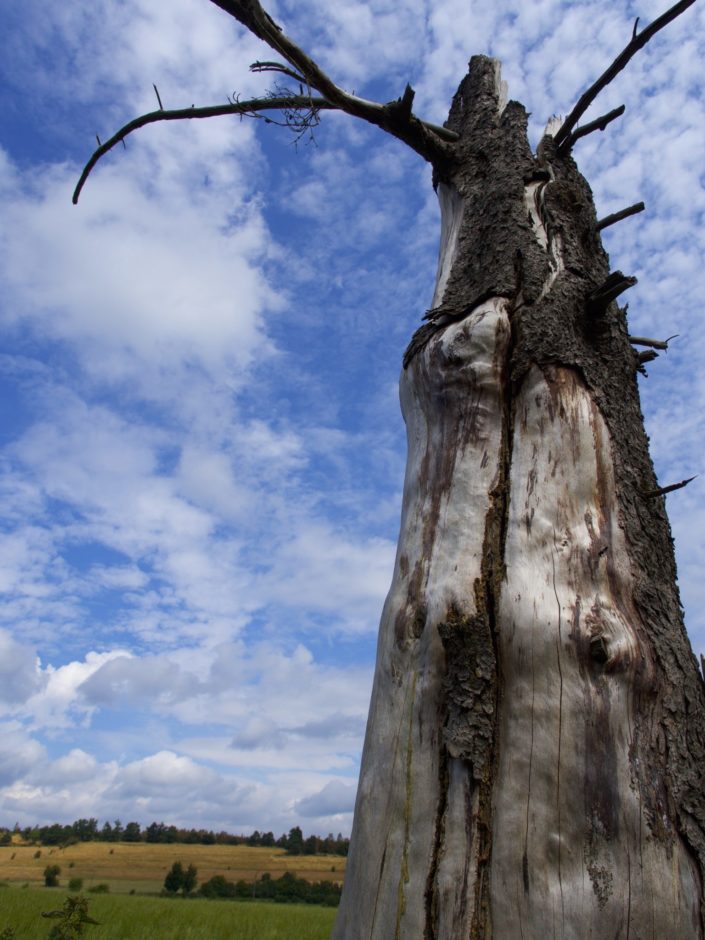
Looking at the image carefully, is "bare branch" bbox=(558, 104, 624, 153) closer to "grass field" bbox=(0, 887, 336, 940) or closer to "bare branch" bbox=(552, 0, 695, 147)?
"bare branch" bbox=(552, 0, 695, 147)

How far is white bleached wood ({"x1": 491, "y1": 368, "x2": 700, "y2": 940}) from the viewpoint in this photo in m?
1.76

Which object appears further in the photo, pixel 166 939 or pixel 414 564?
pixel 166 939

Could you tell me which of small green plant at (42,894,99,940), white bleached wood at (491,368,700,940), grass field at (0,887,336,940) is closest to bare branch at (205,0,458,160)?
white bleached wood at (491,368,700,940)

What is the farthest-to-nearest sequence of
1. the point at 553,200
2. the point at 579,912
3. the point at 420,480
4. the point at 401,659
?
1. the point at 553,200
2. the point at 420,480
3. the point at 401,659
4. the point at 579,912

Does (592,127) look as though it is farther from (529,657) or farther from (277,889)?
(277,889)

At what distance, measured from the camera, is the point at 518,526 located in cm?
223

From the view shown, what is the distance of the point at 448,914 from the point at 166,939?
17.6 ft

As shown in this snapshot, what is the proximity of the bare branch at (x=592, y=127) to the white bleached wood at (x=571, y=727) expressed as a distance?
77.0 inches

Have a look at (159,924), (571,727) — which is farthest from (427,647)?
(159,924)

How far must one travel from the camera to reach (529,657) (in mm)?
2012

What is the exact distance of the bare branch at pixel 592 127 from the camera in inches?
137

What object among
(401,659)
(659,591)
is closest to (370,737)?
(401,659)

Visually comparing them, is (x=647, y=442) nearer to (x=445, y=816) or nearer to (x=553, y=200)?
(x=553, y=200)

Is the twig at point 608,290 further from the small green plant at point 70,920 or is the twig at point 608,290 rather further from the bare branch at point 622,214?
the small green plant at point 70,920
